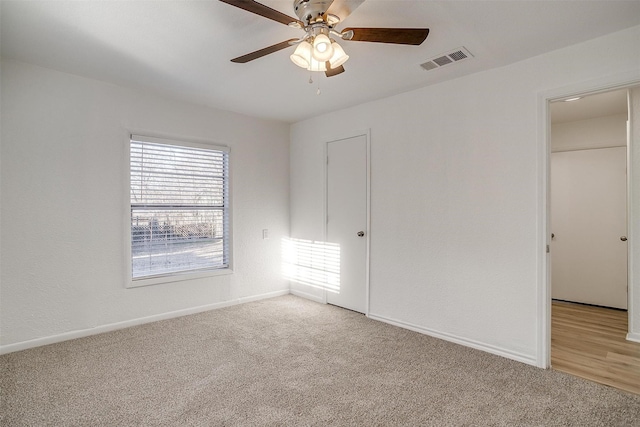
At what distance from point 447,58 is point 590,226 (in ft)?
11.1

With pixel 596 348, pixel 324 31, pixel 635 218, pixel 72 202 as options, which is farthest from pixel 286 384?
pixel 635 218

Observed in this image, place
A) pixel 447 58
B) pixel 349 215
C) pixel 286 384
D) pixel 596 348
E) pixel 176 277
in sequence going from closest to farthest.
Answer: pixel 286 384, pixel 447 58, pixel 596 348, pixel 176 277, pixel 349 215

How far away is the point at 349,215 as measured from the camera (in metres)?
4.12

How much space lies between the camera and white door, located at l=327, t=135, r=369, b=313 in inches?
156

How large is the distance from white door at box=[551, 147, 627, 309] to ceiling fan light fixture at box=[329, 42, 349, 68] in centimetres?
408

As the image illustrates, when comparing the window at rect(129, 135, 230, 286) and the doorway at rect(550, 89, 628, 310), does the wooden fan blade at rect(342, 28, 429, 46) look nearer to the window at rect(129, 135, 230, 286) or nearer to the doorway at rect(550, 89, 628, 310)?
the window at rect(129, 135, 230, 286)

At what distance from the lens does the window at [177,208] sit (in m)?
3.60

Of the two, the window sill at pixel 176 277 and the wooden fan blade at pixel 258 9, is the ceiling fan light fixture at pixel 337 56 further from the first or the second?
the window sill at pixel 176 277

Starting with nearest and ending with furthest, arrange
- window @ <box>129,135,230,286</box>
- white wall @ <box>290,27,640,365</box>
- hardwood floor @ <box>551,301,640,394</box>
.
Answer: hardwood floor @ <box>551,301,640,394</box> → white wall @ <box>290,27,640,365</box> → window @ <box>129,135,230,286</box>

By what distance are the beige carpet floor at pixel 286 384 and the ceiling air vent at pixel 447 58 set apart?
243 cm

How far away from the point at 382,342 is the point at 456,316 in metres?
0.72

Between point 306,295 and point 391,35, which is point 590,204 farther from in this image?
point 391,35

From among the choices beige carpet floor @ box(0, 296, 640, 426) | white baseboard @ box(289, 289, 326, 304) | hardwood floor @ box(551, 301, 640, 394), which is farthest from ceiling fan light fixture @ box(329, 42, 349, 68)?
white baseboard @ box(289, 289, 326, 304)

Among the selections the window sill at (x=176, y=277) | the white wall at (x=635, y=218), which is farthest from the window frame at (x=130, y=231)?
the white wall at (x=635, y=218)
